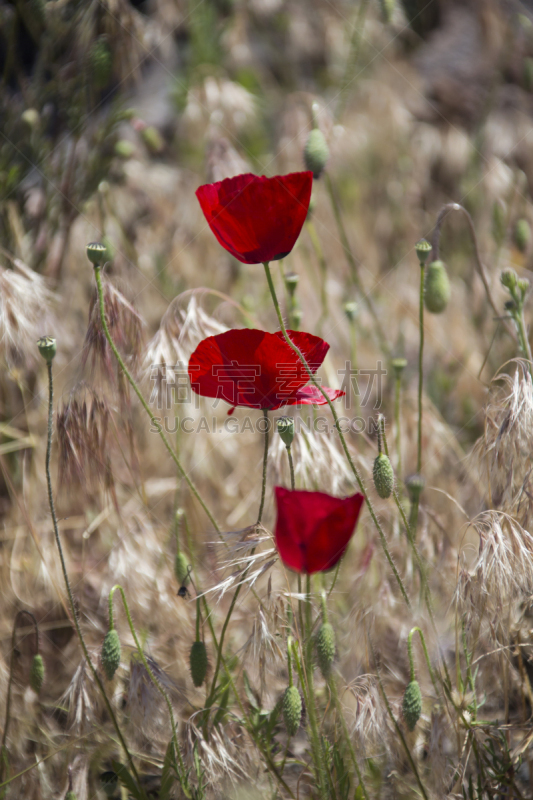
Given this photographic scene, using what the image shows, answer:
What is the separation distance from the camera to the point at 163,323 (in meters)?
1.03

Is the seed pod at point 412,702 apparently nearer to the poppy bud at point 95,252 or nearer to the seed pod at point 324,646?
the seed pod at point 324,646

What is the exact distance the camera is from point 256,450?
1.44 meters

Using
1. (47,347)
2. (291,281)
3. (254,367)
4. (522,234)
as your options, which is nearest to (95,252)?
(47,347)

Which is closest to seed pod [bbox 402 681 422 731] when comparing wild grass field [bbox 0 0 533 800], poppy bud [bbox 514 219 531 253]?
wild grass field [bbox 0 0 533 800]

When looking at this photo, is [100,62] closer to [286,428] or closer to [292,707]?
[286,428]

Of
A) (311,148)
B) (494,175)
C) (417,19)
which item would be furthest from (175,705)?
(417,19)

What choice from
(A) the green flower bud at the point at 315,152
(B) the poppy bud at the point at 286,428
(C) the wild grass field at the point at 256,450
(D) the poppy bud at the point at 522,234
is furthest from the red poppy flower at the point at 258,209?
(D) the poppy bud at the point at 522,234

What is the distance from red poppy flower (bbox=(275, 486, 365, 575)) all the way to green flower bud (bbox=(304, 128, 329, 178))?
24.2 inches

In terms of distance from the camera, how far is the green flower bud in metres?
1.05

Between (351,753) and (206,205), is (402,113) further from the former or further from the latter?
(351,753)

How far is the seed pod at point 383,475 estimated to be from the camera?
772 millimetres

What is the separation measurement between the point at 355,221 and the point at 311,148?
1216 millimetres

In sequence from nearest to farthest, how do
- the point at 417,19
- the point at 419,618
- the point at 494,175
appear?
the point at 419,618 → the point at 494,175 → the point at 417,19

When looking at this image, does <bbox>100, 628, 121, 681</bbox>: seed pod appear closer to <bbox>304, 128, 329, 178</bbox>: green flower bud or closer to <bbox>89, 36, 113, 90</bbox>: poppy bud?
<bbox>304, 128, 329, 178</bbox>: green flower bud
